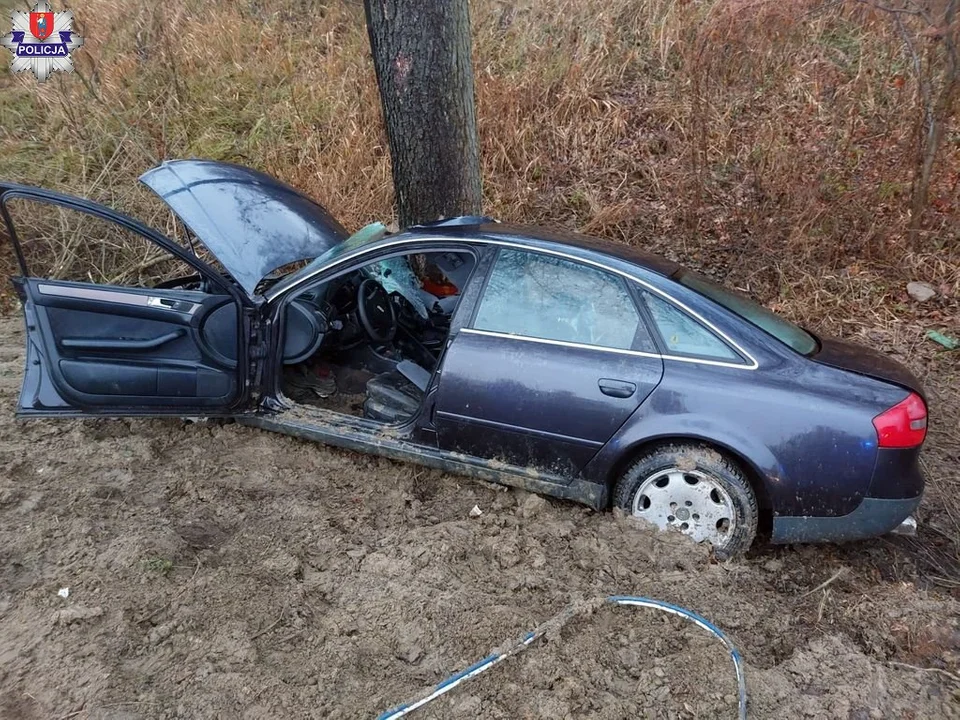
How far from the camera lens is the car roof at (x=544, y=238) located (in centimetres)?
317

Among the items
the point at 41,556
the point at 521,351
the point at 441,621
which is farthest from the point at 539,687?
the point at 41,556

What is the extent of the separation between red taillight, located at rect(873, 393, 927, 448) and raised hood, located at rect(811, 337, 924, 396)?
94mm

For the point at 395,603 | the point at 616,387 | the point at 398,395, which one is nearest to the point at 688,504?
the point at 616,387

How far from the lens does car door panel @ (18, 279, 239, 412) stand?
355cm

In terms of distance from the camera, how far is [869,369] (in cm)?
293

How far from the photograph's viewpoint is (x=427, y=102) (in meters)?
4.56

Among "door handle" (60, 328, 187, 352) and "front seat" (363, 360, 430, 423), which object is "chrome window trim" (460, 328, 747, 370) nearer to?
"front seat" (363, 360, 430, 423)

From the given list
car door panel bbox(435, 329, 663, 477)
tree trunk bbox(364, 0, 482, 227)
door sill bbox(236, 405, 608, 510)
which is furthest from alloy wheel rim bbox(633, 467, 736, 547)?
tree trunk bbox(364, 0, 482, 227)

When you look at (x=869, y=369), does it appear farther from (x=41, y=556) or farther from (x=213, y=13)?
(x=213, y=13)

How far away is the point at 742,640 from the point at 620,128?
5701mm

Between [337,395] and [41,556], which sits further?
[337,395]

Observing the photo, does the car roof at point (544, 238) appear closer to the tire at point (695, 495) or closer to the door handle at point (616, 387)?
the door handle at point (616, 387)

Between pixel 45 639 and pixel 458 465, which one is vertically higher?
pixel 458 465

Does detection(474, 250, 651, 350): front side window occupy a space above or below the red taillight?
above
